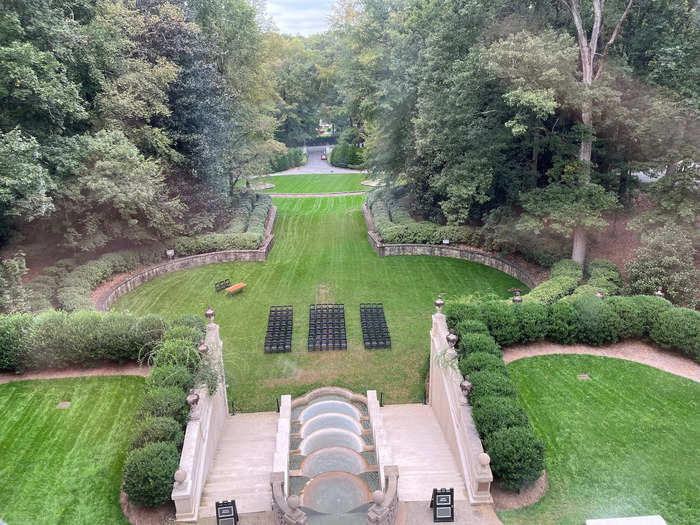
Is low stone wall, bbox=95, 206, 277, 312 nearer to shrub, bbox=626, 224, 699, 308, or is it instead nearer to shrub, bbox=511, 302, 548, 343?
shrub, bbox=511, 302, 548, 343

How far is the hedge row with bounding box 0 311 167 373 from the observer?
11.4 m

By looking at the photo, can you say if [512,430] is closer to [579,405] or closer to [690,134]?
[579,405]

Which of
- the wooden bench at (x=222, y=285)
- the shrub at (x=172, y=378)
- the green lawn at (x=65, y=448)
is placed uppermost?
the shrub at (x=172, y=378)

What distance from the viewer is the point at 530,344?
12.7 metres

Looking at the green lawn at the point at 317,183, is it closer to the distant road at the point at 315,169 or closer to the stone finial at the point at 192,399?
the distant road at the point at 315,169

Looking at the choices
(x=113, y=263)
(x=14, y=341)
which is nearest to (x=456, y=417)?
(x=14, y=341)

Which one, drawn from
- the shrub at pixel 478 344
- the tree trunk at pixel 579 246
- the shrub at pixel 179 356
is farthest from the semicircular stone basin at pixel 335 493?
the tree trunk at pixel 579 246

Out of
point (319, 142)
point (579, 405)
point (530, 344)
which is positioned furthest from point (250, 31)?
point (319, 142)

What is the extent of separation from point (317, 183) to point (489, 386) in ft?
119

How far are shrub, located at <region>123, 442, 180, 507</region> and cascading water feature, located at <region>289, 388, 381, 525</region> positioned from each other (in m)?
2.21

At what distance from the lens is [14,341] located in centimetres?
1138

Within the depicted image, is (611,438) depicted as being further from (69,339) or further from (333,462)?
(69,339)

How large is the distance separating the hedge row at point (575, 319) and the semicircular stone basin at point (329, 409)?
11.1 ft

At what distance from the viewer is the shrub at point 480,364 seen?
32.4ft
